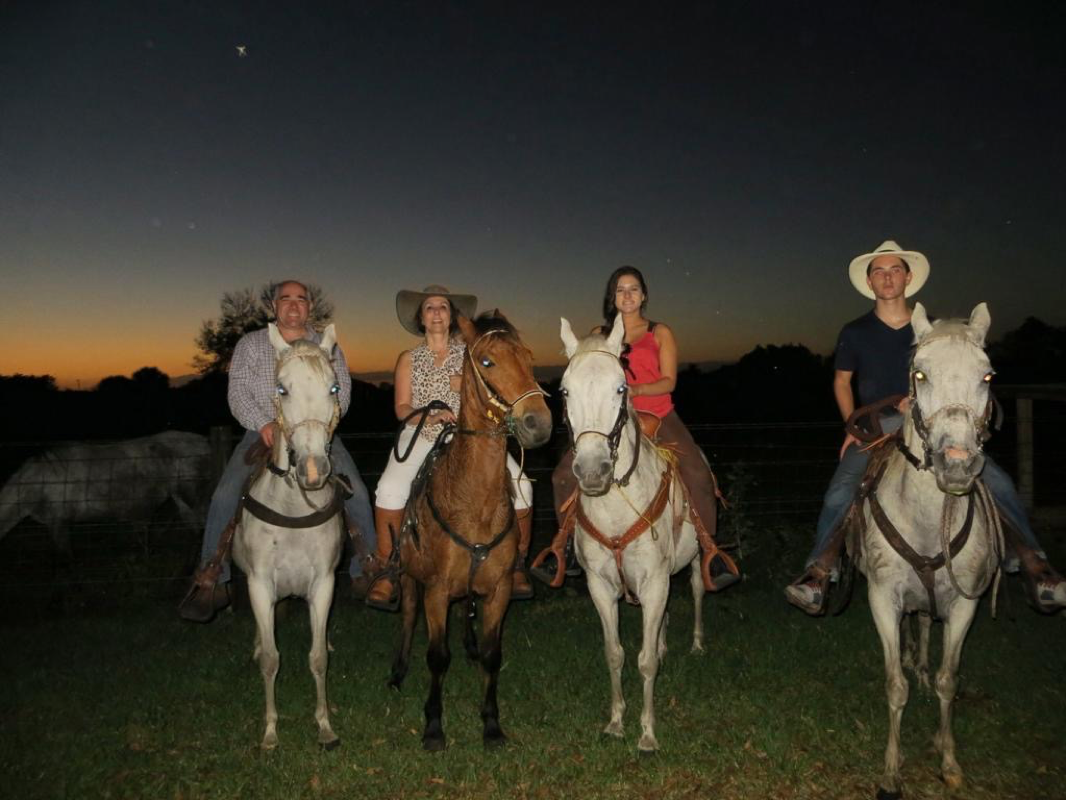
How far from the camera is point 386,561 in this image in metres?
5.57

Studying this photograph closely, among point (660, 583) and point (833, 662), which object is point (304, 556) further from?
point (833, 662)

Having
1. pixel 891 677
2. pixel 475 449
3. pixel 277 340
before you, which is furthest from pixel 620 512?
pixel 277 340

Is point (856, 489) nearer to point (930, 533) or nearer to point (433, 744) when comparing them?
point (930, 533)

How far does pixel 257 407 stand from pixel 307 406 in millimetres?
1493

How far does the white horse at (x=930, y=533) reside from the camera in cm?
382

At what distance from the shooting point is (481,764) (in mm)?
4660

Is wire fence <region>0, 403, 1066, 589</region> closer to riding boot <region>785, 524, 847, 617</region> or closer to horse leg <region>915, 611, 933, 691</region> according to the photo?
horse leg <region>915, 611, 933, 691</region>

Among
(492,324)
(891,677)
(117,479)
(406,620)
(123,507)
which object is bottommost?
(406,620)

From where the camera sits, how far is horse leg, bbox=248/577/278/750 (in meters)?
4.87

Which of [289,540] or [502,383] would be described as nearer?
[502,383]

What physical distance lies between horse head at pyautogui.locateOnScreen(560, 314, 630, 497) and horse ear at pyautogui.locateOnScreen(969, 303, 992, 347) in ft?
6.44

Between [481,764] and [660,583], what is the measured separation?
5.49 ft

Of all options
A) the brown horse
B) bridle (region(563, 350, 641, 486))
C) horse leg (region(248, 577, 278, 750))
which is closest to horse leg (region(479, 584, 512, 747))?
the brown horse

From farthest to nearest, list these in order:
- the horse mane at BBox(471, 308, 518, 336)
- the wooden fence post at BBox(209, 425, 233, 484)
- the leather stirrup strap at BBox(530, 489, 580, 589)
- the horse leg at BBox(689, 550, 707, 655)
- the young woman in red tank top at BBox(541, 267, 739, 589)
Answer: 1. the wooden fence post at BBox(209, 425, 233, 484)
2. the horse leg at BBox(689, 550, 707, 655)
3. the young woman in red tank top at BBox(541, 267, 739, 589)
4. the leather stirrup strap at BBox(530, 489, 580, 589)
5. the horse mane at BBox(471, 308, 518, 336)
